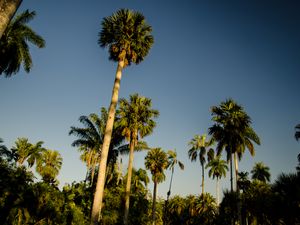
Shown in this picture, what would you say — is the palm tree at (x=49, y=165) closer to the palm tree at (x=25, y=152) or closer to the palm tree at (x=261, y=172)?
the palm tree at (x=25, y=152)

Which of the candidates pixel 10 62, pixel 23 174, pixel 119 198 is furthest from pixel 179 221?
pixel 10 62

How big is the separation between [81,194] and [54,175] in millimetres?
21753

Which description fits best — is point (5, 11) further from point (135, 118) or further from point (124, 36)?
point (135, 118)

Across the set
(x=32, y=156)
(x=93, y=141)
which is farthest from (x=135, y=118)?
(x=32, y=156)

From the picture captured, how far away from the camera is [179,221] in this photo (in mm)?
58781

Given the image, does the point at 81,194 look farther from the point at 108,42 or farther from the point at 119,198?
the point at 108,42

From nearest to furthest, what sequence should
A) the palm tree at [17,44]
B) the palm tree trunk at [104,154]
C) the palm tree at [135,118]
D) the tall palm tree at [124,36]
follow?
the palm tree trunk at [104,154] → the tall palm tree at [124,36] → the palm tree at [17,44] → the palm tree at [135,118]

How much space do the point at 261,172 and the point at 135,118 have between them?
179ft

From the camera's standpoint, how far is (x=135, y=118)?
32.2 meters

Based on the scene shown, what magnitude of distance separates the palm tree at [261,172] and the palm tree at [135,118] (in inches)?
2031

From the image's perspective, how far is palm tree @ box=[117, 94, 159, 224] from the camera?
31727 mm

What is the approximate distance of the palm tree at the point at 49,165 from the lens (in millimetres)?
50703

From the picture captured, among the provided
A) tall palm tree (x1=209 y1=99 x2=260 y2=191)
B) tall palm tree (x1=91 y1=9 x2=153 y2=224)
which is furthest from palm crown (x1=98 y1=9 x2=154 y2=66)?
tall palm tree (x1=209 y1=99 x2=260 y2=191)

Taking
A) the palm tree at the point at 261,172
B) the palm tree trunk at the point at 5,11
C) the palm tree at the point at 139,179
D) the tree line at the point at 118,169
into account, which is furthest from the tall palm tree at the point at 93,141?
the palm tree at the point at 261,172
